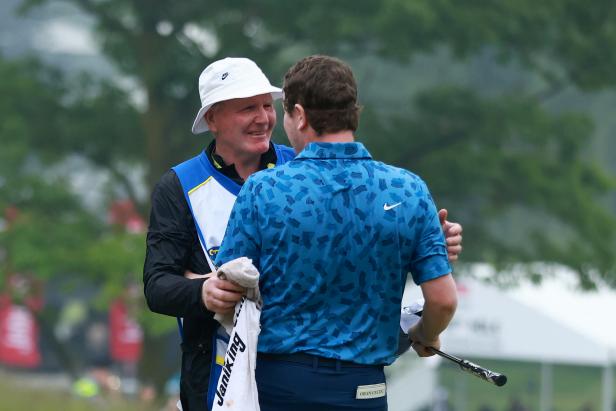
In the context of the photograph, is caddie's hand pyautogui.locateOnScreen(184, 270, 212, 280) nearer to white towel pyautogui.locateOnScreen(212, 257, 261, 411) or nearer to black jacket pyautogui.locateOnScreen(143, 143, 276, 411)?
black jacket pyautogui.locateOnScreen(143, 143, 276, 411)

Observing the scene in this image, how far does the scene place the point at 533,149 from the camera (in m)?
20.5

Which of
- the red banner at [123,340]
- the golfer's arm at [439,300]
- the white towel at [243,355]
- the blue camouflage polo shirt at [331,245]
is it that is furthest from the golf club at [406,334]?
the red banner at [123,340]

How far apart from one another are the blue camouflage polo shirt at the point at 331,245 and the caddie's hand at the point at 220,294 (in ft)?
0.21

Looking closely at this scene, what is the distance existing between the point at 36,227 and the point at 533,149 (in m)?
7.92

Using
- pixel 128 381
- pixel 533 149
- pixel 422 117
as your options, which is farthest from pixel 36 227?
pixel 128 381

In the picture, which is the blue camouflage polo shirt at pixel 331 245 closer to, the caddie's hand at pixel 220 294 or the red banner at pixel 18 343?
the caddie's hand at pixel 220 294

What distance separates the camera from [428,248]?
3.25 metres

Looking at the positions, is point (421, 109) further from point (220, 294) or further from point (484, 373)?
point (220, 294)

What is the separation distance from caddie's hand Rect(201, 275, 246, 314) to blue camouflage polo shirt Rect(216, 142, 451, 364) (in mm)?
64

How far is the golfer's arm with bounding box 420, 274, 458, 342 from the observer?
3264mm

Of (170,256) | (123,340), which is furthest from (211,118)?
(123,340)

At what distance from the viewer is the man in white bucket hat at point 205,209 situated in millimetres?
3561

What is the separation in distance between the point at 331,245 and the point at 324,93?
39 centimetres

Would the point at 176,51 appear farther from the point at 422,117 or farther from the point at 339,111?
the point at 339,111
